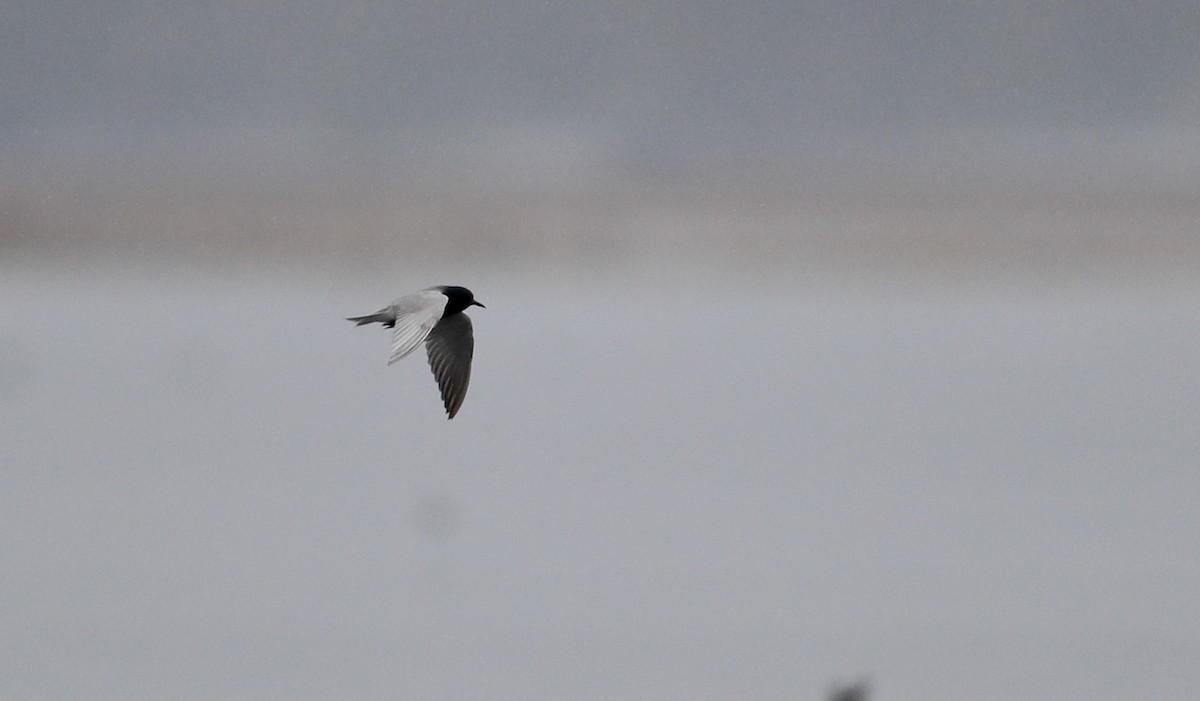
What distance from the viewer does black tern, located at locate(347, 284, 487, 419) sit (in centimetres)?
376

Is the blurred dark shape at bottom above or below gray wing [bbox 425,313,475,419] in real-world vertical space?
below

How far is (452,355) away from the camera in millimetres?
4281

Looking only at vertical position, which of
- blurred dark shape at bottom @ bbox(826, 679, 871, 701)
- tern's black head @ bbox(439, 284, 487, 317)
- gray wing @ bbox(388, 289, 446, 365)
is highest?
tern's black head @ bbox(439, 284, 487, 317)

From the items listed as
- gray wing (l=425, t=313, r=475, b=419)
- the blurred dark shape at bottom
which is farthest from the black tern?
the blurred dark shape at bottom

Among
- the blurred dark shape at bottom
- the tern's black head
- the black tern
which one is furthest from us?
the blurred dark shape at bottom

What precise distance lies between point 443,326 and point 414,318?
61cm

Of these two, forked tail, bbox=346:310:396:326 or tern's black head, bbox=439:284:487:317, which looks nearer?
forked tail, bbox=346:310:396:326

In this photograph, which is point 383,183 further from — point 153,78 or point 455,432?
point 455,432

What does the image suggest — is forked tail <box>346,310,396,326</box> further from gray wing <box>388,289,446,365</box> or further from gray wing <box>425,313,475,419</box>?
gray wing <box>425,313,475,419</box>

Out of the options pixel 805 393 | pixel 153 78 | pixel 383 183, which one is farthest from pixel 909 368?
pixel 153 78

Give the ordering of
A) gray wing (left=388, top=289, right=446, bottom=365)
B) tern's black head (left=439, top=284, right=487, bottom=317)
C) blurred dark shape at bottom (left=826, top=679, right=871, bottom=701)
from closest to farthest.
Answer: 1. gray wing (left=388, top=289, right=446, bottom=365)
2. tern's black head (left=439, top=284, right=487, bottom=317)
3. blurred dark shape at bottom (left=826, top=679, right=871, bottom=701)

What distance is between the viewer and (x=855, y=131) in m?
23.7

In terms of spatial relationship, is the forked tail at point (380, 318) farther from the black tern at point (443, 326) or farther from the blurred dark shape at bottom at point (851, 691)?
the blurred dark shape at bottom at point (851, 691)

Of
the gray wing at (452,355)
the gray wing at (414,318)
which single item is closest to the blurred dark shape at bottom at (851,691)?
the gray wing at (452,355)
